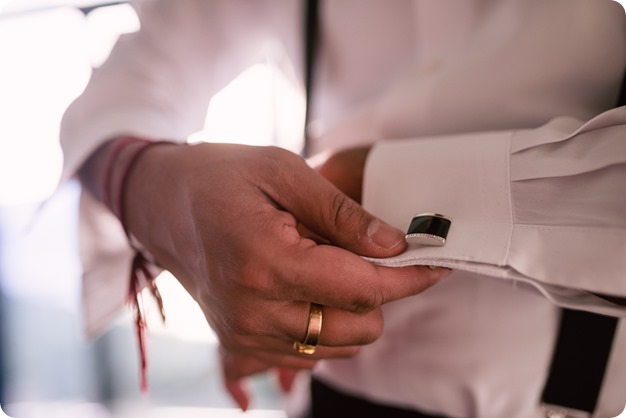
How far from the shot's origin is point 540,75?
444 millimetres

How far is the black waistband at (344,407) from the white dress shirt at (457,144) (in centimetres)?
2

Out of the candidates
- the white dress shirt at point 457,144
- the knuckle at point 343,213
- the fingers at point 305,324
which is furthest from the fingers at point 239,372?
the knuckle at point 343,213

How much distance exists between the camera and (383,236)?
0.39 m

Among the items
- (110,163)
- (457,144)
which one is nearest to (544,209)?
(457,144)

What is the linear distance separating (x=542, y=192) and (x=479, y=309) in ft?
0.59

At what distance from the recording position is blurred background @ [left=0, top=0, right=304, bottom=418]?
1.59 metres

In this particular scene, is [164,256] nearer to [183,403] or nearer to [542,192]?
[542,192]

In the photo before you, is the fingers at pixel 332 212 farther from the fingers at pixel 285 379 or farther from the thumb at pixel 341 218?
the fingers at pixel 285 379

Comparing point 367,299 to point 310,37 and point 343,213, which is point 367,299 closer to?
point 343,213

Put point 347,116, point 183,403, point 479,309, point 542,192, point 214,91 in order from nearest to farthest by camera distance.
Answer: point 542,192 → point 479,309 → point 347,116 → point 214,91 → point 183,403

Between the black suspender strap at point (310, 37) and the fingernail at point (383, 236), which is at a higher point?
the black suspender strap at point (310, 37)

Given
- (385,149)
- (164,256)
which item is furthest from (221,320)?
(385,149)

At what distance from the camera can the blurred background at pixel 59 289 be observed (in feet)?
5.20

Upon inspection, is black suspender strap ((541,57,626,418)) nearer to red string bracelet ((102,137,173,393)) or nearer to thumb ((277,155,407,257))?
thumb ((277,155,407,257))
